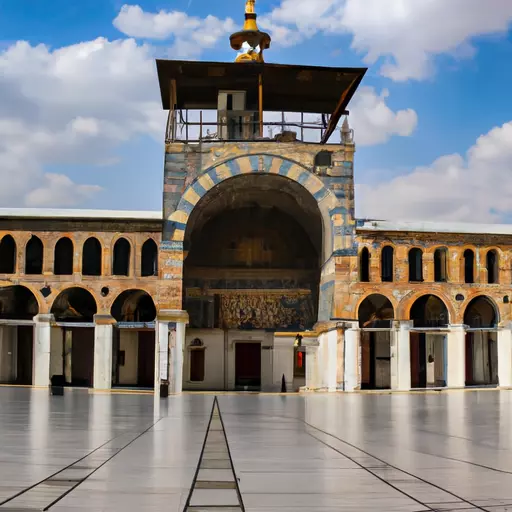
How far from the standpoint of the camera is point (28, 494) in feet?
18.6

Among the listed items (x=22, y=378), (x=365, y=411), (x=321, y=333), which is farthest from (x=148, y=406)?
(x=22, y=378)

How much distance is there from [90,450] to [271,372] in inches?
881

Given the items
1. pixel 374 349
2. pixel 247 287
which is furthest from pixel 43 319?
pixel 374 349

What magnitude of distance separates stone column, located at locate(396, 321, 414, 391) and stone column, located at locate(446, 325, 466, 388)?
4.67ft

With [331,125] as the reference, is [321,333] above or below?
below

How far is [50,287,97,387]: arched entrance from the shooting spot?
1182 inches

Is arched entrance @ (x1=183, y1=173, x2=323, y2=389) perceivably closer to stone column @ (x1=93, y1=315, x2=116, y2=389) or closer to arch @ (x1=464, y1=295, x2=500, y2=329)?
stone column @ (x1=93, y1=315, x2=116, y2=389)

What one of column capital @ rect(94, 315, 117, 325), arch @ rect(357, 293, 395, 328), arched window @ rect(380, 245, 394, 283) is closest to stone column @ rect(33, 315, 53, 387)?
column capital @ rect(94, 315, 117, 325)

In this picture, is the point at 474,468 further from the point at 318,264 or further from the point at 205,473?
the point at 318,264

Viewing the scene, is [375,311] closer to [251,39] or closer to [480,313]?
[480,313]

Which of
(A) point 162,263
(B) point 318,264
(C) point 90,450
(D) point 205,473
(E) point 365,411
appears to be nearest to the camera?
(D) point 205,473

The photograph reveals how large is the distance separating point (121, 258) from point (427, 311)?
524 inches

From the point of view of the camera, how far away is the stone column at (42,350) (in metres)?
25.6

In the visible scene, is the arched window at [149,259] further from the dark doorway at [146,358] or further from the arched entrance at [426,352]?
the arched entrance at [426,352]
